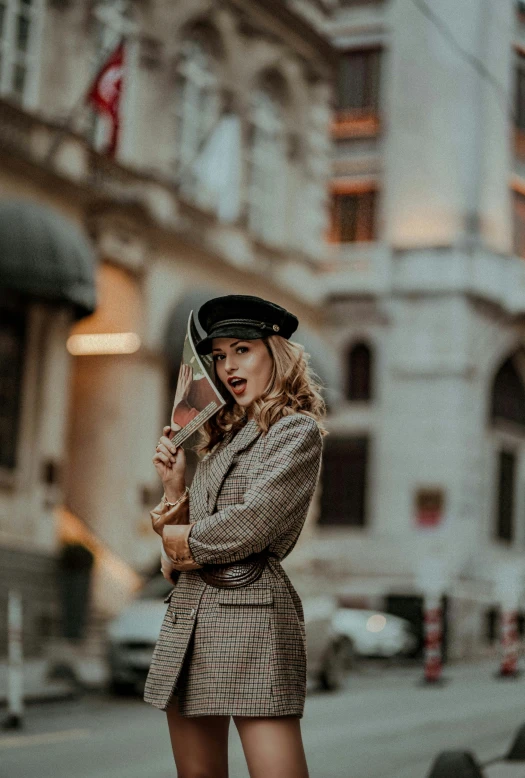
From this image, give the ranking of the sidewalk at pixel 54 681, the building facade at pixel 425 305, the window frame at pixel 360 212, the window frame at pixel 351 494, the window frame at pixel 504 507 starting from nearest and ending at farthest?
the sidewalk at pixel 54 681 < the building facade at pixel 425 305 < the window frame at pixel 351 494 < the window frame at pixel 504 507 < the window frame at pixel 360 212

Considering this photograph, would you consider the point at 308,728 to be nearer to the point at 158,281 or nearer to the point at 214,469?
the point at 214,469

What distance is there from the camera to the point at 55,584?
68.7 feet

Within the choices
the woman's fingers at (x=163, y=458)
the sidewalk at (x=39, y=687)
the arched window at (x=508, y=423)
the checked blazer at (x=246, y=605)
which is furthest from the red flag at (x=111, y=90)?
the checked blazer at (x=246, y=605)

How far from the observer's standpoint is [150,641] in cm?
1622

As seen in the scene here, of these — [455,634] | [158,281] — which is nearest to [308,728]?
[158,281]

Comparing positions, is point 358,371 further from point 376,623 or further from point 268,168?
point 376,623

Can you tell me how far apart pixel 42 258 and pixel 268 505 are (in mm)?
16366

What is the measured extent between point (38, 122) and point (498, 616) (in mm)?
15881

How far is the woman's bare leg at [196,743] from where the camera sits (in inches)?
146

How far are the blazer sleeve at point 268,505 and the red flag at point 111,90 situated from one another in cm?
1712

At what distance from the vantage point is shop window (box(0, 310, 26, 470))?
20766 mm

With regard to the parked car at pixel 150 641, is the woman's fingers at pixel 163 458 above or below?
above

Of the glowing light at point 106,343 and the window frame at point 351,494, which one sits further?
the window frame at point 351,494

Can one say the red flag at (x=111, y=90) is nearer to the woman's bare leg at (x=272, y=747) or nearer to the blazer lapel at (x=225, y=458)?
the blazer lapel at (x=225, y=458)
